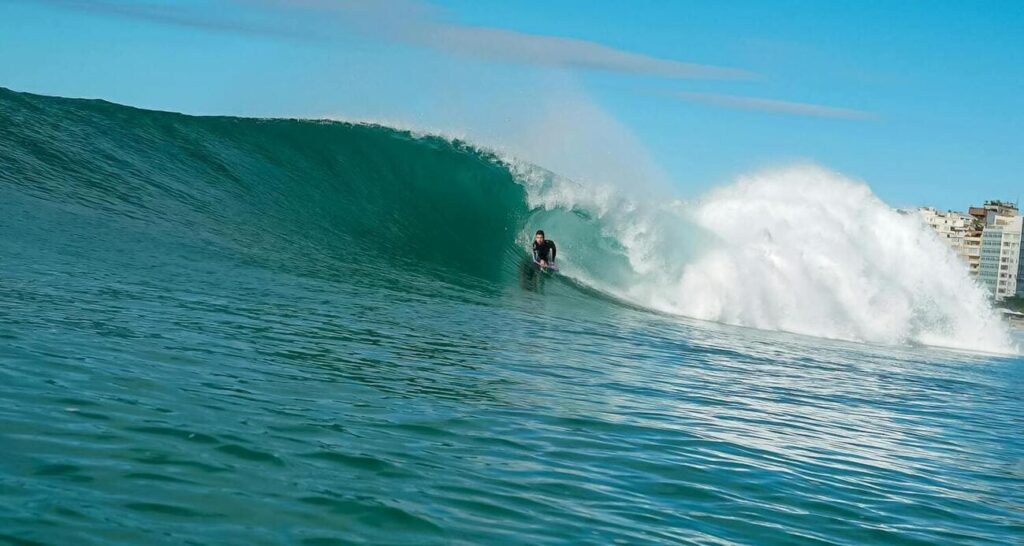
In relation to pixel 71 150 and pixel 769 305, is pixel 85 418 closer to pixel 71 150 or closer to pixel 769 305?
pixel 71 150

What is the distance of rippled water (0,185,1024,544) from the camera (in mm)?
4305

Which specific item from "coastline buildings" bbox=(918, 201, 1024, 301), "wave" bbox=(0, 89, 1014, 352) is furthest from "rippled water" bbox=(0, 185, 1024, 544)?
"coastline buildings" bbox=(918, 201, 1024, 301)

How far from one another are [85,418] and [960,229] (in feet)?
469

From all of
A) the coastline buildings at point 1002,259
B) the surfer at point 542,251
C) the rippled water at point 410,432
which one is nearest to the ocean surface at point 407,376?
the rippled water at point 410,432

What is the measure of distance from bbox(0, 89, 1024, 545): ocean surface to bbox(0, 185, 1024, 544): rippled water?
3 centimetres

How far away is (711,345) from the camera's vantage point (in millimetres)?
13828

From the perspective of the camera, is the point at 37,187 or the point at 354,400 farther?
the point at 37,187

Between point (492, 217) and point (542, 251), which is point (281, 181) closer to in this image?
point (492, 217)

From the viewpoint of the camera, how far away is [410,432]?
5.91 m

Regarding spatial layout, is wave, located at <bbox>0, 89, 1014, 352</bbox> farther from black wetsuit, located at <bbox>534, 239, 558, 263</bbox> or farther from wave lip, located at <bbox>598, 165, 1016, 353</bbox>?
black wetsuit, located at <bbox>534, 239, 558, 263</bbox>

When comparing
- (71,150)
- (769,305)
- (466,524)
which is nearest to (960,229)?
(769,305)

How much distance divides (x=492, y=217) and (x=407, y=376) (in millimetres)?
14816

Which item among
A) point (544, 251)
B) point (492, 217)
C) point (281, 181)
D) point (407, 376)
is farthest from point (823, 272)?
point (407, 376)

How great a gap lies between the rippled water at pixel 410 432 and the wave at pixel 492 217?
4.77 metres
